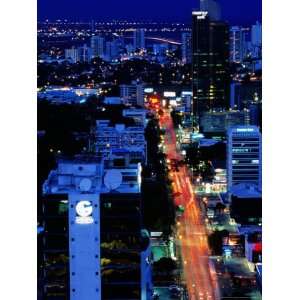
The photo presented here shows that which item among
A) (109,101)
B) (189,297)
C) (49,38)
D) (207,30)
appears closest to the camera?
(49,38)

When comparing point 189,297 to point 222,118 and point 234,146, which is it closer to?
point 234,146

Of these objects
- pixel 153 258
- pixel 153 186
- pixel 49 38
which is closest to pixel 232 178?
pixel 153 186

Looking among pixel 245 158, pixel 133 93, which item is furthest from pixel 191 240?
pixel 133 93

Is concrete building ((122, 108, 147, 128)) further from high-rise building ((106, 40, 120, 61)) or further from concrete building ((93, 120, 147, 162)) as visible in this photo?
high-rise building ((106, 40, 120, 61))

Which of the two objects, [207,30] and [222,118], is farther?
[222,118]

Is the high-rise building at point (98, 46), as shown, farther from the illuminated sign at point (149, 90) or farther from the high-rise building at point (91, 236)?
the high-rise building at point (91, 236)

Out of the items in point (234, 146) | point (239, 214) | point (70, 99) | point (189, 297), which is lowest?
point (189, 297)
